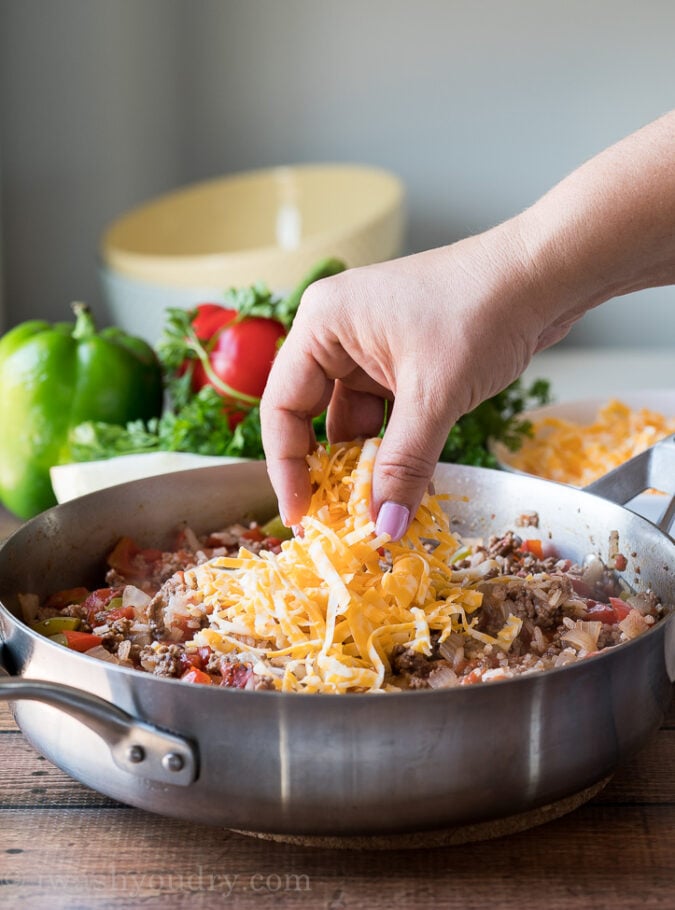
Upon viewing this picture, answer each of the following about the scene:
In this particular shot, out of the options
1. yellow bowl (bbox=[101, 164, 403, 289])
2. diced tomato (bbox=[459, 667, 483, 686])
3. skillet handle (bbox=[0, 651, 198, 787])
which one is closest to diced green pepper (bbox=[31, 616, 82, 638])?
skillet handle (bbox=[0, 651, 198, 787])

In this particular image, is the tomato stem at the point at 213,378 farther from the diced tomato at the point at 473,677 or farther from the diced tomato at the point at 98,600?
the diced tomato at the point at 473,677

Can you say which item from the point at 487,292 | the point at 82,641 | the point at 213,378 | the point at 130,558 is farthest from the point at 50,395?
the point at 487,292

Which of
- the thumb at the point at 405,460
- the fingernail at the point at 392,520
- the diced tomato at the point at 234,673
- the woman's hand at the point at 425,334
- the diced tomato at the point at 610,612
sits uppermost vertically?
the woman's hand at the point at 425,334

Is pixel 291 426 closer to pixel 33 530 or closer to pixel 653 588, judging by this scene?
pixel 33 530

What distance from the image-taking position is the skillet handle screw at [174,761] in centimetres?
113

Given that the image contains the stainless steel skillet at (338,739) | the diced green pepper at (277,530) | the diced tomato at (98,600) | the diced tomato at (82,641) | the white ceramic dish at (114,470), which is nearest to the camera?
the stainless steel skillet at (338,739)

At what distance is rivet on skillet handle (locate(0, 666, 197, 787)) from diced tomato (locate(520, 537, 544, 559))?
800 mm

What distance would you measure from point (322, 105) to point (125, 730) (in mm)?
4644

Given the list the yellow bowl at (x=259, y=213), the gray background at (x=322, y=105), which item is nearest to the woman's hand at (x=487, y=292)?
the yellow bowl at (x=259, y=213)

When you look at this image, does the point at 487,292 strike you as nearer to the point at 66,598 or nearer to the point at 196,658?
the point at 196,658

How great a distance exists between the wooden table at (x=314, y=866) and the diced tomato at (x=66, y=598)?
1.21 feet

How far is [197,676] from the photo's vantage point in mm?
1348

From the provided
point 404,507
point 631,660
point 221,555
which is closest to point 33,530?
point 221,555

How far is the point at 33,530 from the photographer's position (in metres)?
1.64
